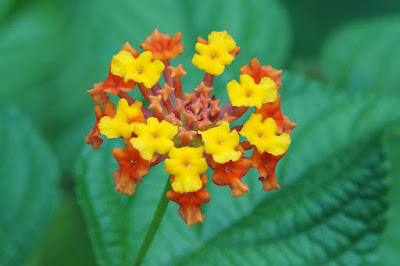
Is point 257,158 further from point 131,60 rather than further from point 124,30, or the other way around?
point 124,30

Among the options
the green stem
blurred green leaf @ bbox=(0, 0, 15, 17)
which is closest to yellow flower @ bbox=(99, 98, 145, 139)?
the green stem

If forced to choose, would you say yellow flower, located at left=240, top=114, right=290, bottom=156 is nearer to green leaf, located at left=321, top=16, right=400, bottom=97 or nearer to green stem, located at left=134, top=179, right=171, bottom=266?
green stem, located at left=134, top=179, right=171, bottom=266

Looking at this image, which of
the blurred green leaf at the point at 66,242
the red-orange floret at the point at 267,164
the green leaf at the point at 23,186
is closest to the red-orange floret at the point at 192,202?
the red-orange floret at the point at 267,164

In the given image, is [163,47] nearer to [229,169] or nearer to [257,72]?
[257,72]

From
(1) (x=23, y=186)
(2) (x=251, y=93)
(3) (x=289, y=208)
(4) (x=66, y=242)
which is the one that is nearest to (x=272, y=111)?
(2) (x=251, y=93)

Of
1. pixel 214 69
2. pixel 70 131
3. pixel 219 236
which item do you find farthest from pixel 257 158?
pixel 70 131

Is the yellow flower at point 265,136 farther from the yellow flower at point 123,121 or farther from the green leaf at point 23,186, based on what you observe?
the green leaf at point 23,186
